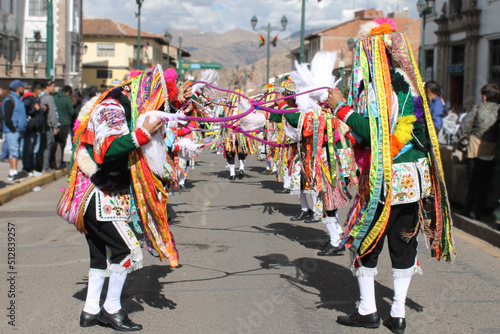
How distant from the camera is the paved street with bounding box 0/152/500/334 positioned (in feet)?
15.3

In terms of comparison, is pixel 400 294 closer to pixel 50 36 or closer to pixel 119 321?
pixel 119 321

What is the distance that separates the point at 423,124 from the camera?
448cm

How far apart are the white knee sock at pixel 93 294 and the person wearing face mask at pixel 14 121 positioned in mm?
8202

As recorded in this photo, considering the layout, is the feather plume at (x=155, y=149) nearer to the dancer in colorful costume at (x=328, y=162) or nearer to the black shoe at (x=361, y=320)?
the black shoe at (x=361, y=320)

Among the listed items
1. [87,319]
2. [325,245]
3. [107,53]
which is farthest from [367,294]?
[107,53]

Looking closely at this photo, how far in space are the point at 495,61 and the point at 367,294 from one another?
88.6 ft

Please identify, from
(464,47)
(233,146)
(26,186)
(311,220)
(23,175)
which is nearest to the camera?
(311,220)

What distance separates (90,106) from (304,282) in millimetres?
2611

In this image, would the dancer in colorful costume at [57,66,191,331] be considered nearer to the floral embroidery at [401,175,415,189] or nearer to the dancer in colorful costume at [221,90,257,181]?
the floral embroidery at [401,175,415,189]

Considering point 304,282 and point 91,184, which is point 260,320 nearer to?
point 304,282

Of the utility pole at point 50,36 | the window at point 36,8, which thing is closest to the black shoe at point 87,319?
the utility pole at point 50,36

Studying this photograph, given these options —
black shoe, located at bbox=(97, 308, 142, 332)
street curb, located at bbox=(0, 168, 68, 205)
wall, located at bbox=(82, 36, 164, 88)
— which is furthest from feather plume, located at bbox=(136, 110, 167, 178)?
wall, located at bbox=(82, 36, 164, 88)

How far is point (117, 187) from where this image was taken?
14.5 feet

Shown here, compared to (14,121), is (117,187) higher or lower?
lower
